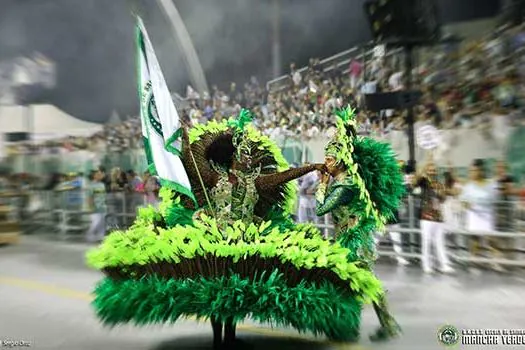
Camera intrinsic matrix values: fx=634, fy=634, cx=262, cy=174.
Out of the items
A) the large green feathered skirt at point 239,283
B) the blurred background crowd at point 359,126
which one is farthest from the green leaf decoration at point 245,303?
the blurred background crowd at point 359,126

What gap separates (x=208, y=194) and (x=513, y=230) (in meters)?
5.26

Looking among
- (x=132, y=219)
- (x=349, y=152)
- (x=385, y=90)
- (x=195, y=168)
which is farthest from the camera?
(x=132, y=219)

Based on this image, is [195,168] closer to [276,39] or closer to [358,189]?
[358,189]

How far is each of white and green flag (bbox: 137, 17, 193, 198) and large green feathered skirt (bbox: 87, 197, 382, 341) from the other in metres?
0.42

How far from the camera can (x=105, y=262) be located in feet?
14.2

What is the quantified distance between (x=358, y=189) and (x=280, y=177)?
0.61 meters

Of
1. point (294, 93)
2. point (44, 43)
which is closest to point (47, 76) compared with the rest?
point (44, 43)

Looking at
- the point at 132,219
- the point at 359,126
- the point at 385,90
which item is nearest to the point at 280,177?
the point at 359,126

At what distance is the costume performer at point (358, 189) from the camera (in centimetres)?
473

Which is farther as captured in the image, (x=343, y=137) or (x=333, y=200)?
(x=333, y=200)

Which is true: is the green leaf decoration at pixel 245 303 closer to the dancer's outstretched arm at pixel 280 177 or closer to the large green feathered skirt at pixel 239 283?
the large green feathered skirt at pixel 239 283

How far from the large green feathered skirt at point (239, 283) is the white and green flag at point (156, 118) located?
417 mm

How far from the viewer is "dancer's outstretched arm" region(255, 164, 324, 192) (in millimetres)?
4866

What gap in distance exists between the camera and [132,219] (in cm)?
1259
